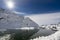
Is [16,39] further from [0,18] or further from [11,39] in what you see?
[0,18]

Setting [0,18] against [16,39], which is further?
[0,18]

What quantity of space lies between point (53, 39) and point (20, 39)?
172 centimetres

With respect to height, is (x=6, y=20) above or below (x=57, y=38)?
above

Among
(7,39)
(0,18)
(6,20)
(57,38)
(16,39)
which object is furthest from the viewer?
(6,20)

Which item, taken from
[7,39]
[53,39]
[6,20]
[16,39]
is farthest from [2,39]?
[6,20]

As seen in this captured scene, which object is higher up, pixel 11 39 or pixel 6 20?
pixel 6 20

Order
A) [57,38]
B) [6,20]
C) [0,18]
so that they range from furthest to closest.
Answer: [6,20], [0,18], [57,38]

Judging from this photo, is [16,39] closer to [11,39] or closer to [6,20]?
[11,39]

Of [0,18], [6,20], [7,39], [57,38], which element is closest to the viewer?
[57,38]

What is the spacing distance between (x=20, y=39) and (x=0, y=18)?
4.93 meters

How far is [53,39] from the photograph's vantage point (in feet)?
12.1

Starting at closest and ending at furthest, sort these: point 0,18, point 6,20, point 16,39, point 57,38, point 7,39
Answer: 1. point 57,38
2. point 7,39
3. point 16,39
4. point 0,18
5. point 6,20

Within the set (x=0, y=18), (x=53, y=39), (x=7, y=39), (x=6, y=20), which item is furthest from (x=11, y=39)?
(x=6, y=20)

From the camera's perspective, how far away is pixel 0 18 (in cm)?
930
